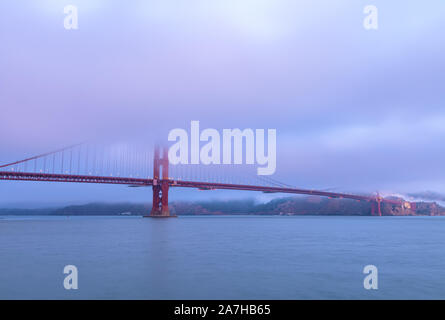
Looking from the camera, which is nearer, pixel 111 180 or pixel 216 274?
pixel 216 274

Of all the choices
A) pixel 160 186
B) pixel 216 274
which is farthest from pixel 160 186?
pixel 216 274

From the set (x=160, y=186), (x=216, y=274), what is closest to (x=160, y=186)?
(x=160, y=186)

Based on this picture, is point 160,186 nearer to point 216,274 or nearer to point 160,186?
point 160,186

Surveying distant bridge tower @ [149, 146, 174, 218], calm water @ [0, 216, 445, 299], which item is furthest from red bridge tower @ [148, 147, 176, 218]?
calm water @ [0, 216, 445, 299]

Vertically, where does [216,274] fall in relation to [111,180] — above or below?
below

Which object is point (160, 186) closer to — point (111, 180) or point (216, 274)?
point (111, 180)

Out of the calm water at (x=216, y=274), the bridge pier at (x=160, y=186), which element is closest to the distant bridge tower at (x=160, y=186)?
the bridge pier at (x=160, y=186)
